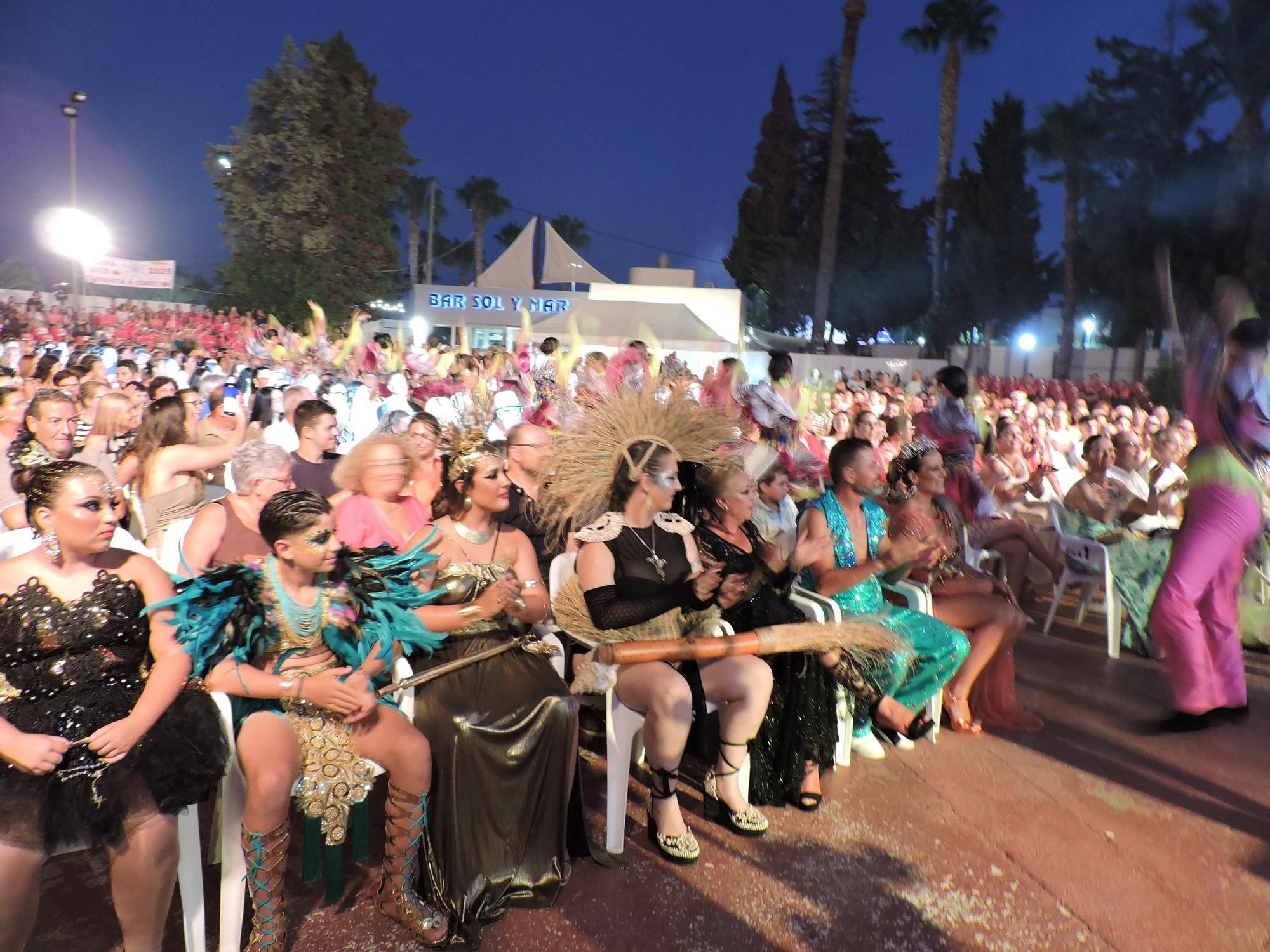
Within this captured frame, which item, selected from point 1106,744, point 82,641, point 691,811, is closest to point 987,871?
A: point 691,811

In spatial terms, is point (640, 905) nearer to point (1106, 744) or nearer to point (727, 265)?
point (1106, 744)

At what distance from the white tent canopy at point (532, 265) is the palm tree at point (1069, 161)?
51.6 feet

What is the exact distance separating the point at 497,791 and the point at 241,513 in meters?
1.45

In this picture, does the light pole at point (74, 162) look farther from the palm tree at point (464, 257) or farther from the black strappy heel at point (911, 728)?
the palm tree at point (464, 257)

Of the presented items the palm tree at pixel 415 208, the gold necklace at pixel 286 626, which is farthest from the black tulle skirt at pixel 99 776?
the palm tree at pixel 415 208

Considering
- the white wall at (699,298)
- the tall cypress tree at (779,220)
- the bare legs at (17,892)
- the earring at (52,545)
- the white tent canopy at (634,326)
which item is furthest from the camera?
the tall cypress tree at (779,220)

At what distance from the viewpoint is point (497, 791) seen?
289 centimetres

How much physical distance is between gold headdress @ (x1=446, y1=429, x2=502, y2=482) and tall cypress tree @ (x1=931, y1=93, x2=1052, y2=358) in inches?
1417

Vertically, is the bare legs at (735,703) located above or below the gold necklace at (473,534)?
below

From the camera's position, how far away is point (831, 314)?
137 feet

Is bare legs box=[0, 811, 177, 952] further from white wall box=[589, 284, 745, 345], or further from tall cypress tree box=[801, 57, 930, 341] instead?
tall cypress tree box=[801, 57, 930, 341]

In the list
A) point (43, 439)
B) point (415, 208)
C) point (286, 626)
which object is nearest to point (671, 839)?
point (286, 626)

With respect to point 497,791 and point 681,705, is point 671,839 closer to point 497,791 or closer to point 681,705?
point 681,705

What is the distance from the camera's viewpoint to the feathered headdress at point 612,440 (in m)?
3.69
